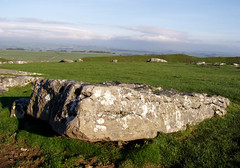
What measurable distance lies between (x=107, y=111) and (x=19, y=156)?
4350 millimetres

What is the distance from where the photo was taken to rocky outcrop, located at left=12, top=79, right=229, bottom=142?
27.6 feet

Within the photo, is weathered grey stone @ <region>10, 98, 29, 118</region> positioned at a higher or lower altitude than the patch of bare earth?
higher

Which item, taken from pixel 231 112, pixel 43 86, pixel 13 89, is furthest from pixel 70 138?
pixel 13 89

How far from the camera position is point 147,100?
32.2ft

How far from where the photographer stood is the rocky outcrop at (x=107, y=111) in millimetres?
8398

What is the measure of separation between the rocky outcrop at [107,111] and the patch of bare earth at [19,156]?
1.46 m

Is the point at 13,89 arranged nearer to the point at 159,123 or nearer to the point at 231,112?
the point at 159,123

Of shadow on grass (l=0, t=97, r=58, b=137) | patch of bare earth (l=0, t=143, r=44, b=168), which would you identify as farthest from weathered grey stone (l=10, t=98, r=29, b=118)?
patch of bare earth (l=0, t=143, r=44, b=168)

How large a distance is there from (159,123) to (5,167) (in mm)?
6925

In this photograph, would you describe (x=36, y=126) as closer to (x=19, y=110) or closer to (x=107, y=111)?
(x=19, y=110)

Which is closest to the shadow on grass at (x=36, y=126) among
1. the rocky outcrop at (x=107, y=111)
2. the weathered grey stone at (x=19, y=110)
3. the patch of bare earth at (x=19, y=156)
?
the weathered grey stone at (x=19, y=110)

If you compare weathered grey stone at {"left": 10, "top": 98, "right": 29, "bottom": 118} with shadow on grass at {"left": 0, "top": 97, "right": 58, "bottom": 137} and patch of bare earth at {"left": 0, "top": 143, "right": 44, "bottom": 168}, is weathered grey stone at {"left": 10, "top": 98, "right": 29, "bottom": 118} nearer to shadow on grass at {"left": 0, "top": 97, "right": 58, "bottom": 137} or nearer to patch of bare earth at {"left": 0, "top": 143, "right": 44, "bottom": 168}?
shadow on grass at {"left": 0, "top": 97, "right": 58, "bottom": 137}

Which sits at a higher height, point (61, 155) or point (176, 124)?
point (176, 124)

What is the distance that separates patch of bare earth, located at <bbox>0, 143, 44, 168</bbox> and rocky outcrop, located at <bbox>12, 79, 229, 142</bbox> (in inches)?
57.3
